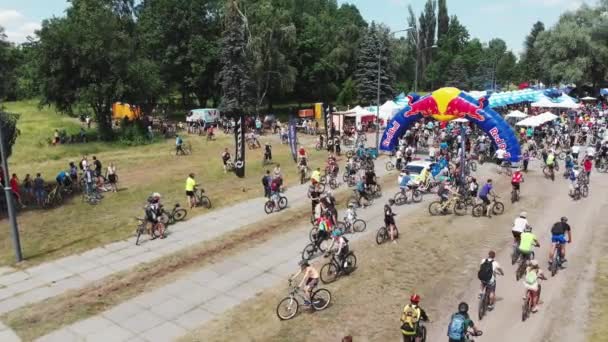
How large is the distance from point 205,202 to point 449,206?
10780 millimetres

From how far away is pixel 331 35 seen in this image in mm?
69500

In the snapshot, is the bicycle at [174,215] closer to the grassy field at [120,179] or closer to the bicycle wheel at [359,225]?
the grassy field at [120,179]

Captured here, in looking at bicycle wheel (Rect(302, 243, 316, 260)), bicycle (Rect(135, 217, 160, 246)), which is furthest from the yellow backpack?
bicycle (Rect(135, 217, 160, 246))

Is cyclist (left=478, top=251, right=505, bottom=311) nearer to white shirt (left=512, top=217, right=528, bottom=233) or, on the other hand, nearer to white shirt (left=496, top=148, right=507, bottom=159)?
white shirt (left=512, top=217, right=528, bottom=233)

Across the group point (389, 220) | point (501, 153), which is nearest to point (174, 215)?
point (389, 220)

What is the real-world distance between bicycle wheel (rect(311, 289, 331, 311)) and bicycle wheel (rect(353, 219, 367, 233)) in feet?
19.6

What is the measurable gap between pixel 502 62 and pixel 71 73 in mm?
101410

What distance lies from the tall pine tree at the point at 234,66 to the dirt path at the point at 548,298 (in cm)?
3396

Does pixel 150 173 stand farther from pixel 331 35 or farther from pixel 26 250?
pixel 331 35

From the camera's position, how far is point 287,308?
1198 centimetres

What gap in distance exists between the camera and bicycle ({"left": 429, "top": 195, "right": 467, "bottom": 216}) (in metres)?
20.1

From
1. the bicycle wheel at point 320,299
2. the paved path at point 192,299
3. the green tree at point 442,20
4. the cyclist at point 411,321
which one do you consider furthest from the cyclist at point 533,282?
the green tree at point 442,20

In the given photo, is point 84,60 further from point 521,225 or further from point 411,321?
point 411,321

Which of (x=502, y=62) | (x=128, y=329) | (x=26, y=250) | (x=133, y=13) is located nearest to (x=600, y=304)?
(x=128, y=329)
